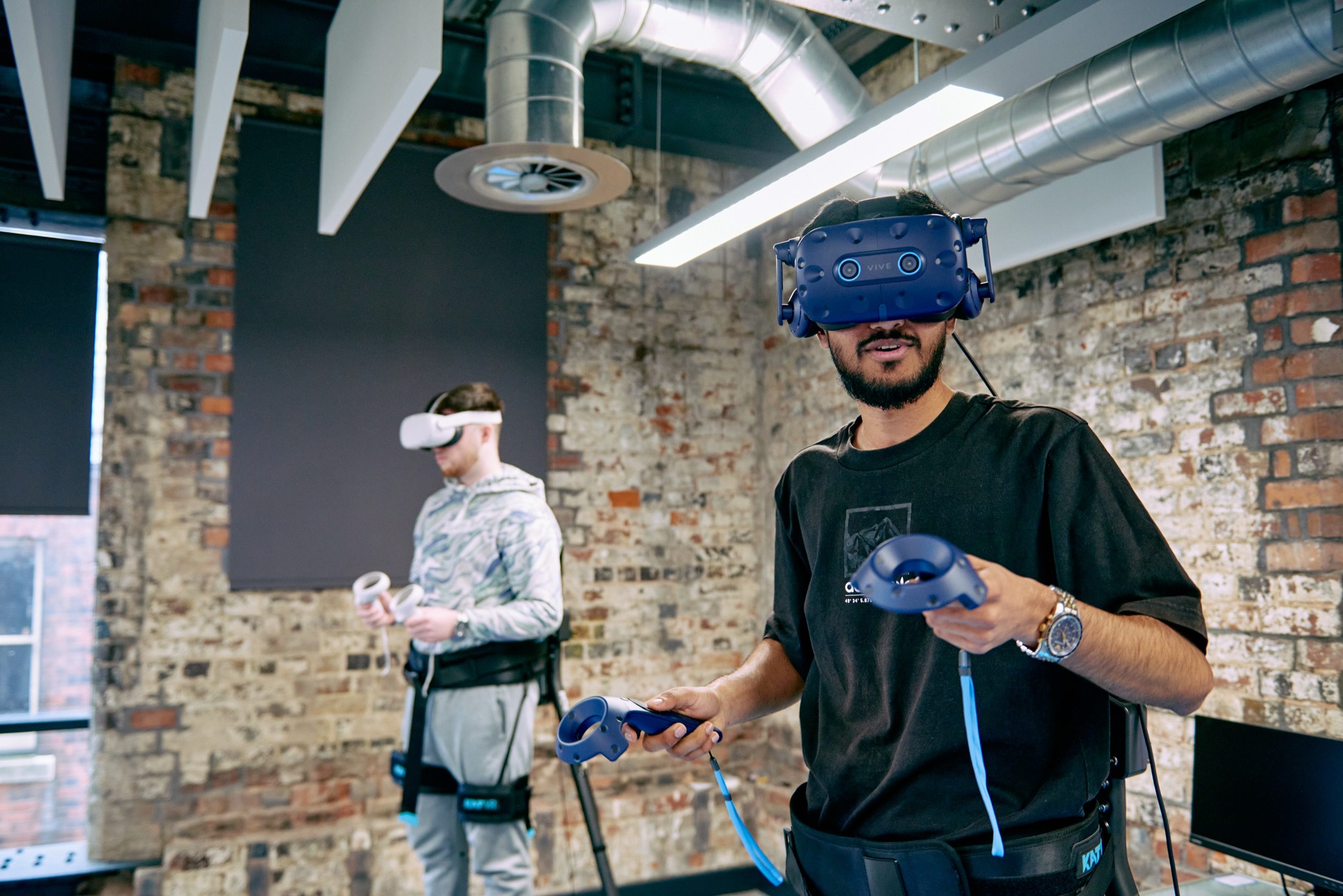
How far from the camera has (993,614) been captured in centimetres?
86

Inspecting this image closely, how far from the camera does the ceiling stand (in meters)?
3.60

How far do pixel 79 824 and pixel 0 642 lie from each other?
39.8 inches

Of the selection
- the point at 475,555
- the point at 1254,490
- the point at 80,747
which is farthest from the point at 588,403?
the point at 80,747

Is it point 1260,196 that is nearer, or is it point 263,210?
point 1260,196

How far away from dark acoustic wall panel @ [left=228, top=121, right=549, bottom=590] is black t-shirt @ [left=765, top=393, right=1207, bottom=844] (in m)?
3.13

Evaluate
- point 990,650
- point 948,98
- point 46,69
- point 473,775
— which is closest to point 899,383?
point 990,650

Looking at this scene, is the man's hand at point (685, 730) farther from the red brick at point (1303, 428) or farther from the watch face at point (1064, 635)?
the red brick at point (1303, 428)

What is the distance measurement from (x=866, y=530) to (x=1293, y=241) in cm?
214

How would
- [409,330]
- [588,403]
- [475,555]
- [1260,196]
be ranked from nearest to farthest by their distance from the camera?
[1260,196]
[475,555]
[409,330]
[588,403]

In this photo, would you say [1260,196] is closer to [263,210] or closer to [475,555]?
[475,555]

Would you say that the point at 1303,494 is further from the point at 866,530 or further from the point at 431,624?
the point at 431,624

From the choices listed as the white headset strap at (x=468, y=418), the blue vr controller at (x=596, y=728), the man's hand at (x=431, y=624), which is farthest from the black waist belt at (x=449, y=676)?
the blue vr controller at (x=596, y=728)

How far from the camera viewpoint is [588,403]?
15.0 ft

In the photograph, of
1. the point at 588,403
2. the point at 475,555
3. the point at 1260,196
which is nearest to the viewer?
the point at 1260,196
